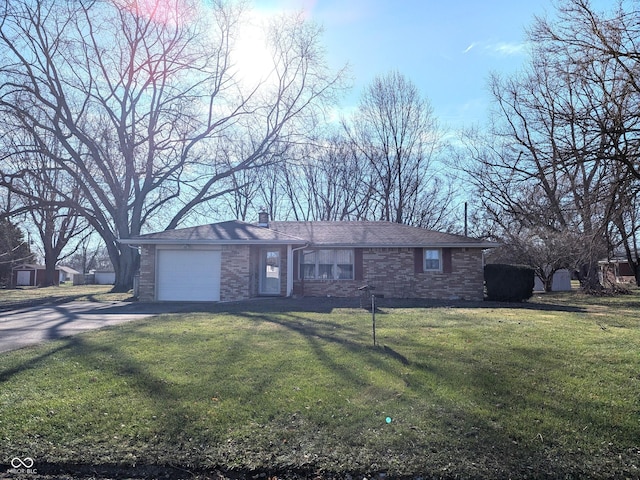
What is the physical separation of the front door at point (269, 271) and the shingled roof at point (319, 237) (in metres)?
0.87

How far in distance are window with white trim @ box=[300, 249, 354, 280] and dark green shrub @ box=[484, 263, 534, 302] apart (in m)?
5.72

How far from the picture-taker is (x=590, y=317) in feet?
39.9

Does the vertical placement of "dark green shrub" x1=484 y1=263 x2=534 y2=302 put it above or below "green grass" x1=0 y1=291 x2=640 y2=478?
above

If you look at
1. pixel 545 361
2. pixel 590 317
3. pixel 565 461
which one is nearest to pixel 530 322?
pixel 590 317

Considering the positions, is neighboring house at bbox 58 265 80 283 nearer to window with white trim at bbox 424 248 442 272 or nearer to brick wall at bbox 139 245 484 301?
brick wall at bbox 139 245 484 301

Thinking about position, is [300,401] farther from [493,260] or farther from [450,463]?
[493,260]

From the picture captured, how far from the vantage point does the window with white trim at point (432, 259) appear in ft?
62.0

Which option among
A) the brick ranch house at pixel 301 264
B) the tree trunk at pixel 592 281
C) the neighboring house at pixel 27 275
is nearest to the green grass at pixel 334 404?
the brick ranch house at pixel 301 264

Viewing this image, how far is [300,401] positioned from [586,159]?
598 centimetres

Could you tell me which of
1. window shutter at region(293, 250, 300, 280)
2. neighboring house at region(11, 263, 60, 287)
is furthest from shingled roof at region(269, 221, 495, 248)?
neighboring house at region(11, 263, 60, 287)

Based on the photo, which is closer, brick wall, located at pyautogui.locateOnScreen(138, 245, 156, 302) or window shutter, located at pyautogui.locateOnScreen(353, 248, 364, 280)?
brick wall, located at pyautogui.locateOnScreen(138, 245, 156, 302)

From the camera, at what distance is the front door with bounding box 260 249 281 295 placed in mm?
18875

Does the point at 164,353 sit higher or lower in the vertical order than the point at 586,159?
lower

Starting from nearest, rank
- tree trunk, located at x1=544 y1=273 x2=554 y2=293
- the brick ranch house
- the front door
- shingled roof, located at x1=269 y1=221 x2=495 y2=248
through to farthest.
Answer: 1. the brick ranch house
2. shingled roof, located at x1=269 y1=221 x2=495 y2=248
3. the front door
4. tree trunk, located at x1=544 y1=273 x2=554 y2=293
